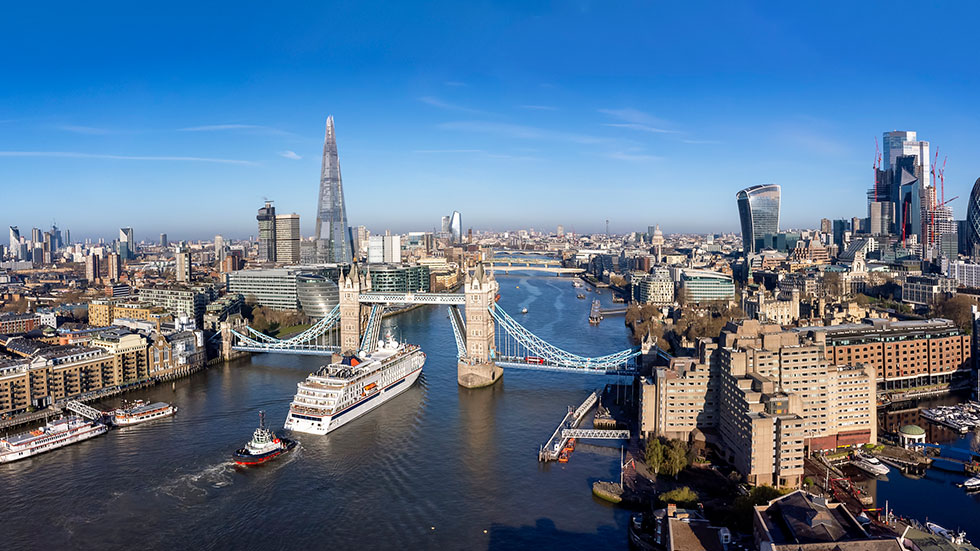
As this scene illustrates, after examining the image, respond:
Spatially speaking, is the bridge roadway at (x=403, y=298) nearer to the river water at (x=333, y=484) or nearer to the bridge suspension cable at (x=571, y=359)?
the bridge suspension cable at (x=571, y=359)

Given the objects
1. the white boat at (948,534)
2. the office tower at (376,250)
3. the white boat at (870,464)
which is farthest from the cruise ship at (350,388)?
the office tower at (376,250)

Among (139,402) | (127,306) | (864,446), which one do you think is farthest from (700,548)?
(127,306)

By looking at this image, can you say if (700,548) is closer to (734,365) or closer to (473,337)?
(734,365)

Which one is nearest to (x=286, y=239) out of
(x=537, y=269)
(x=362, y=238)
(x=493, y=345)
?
(x=537, y=269)

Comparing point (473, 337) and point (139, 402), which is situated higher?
point (473, 337)

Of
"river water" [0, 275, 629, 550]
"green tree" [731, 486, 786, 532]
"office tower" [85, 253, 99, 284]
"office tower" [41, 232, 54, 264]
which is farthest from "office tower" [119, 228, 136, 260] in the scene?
"green tree" [731, 486, 786, 532]

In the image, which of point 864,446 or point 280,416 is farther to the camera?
point 280,416

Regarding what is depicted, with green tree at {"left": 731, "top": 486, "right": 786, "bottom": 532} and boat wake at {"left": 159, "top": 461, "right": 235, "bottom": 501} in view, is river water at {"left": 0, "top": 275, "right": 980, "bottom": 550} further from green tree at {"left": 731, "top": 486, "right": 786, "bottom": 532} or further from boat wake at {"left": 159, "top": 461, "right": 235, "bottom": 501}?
green tree at {"left": 731, "top": 486, "right": 786, "bottom": 532}

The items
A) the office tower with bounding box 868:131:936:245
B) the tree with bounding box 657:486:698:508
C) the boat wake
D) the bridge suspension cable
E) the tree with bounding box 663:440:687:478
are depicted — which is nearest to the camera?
the tree with bounding box 657:486:698:508
